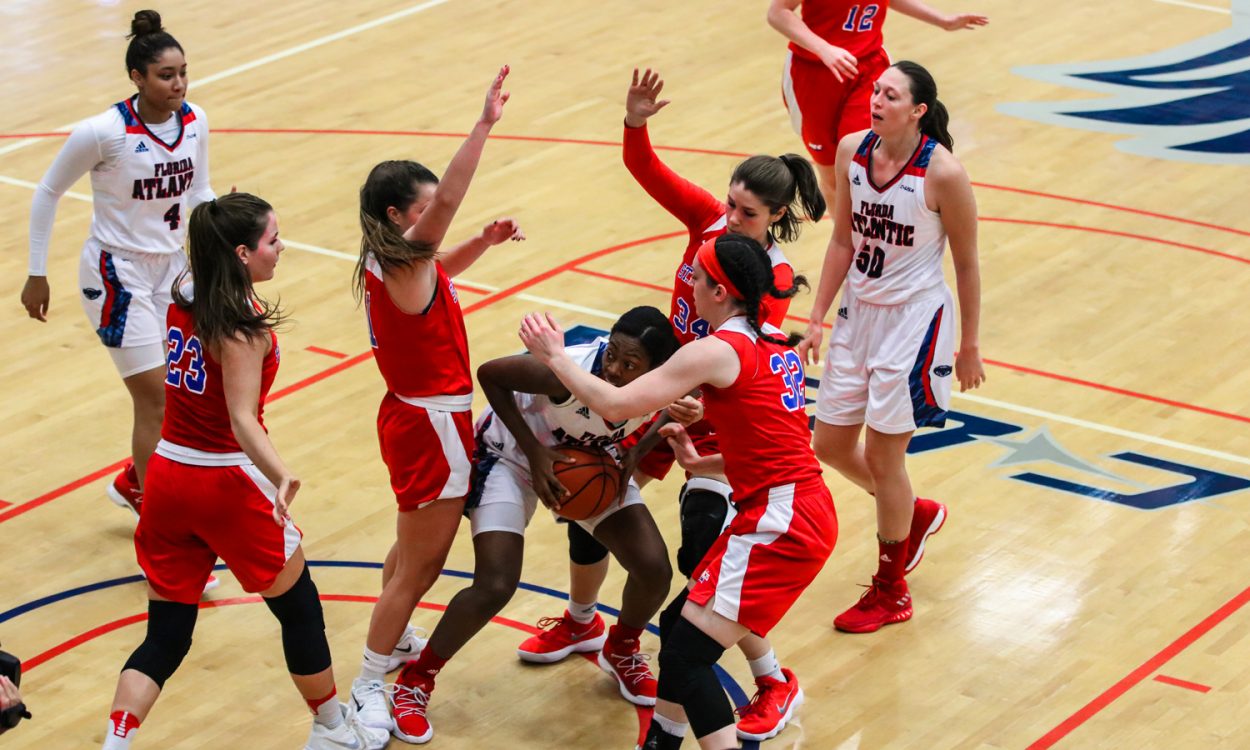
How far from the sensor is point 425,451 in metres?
5.96

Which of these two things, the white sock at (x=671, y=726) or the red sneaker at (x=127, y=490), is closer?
the white sock at (x=671, y=726)

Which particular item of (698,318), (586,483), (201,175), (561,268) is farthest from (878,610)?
(561,268)

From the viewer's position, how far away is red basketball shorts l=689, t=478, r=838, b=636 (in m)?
5.55

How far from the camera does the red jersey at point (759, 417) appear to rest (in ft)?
18.2

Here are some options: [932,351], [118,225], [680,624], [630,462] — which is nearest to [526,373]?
[630,462]

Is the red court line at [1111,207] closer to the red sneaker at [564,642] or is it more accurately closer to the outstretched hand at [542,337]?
the red sneaker at [564,642]

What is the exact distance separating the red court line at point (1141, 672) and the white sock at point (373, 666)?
2.19m

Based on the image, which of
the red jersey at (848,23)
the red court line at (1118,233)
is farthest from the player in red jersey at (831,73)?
the red court line at (1118,233)

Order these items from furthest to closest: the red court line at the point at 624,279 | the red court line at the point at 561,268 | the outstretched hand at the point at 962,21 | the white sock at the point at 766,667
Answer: the red court line at the point at 624,279 → the red court line at the point at 561,268 → the outstretched hand at the point at 962,21 → the white sock at the point at 766,667

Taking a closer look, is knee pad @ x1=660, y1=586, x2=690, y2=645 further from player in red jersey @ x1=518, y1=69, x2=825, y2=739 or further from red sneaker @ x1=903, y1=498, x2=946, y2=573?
red sneaker @ x1=903, y1=498, x2=946, y2=573

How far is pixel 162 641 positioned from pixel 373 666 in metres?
0.76

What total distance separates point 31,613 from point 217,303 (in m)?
2.23

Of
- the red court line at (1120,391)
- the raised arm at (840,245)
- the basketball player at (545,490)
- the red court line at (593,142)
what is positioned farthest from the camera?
the red court line at (593,142)

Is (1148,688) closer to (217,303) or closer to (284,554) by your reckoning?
(284,554)
